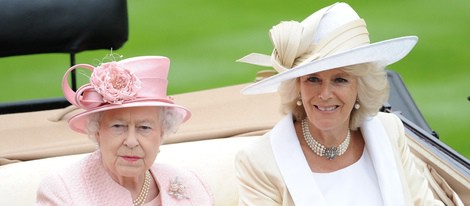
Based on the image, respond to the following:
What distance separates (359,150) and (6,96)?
11.3 feet

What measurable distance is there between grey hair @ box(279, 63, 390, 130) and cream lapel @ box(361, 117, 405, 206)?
0.17 feet

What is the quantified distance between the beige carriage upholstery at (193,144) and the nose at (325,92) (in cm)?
82

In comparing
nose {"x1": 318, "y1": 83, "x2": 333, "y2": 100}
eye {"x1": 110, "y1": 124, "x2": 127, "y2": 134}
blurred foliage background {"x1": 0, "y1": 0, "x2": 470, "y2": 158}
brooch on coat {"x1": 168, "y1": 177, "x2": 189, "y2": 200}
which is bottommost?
brooch on coat {"x1": 168, "y1": 177, "x2": 189, "y2": 200}

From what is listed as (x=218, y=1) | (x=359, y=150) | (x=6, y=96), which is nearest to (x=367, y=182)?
(x=359, y=150)

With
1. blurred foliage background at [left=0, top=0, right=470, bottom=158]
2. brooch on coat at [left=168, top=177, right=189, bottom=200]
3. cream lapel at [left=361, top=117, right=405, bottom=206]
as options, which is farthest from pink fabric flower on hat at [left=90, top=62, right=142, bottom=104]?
blurred foliage background at [left=0, top=0, right=470, bottom=158]

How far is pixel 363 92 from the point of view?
396 centimetres

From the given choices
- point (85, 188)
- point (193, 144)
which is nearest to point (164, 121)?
point (85, 188)

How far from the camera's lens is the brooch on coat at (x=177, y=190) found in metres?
3.82

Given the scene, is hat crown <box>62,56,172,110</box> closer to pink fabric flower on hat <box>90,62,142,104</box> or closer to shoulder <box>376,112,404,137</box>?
pink fabric flower on hat <box>90,62,142,104</box>

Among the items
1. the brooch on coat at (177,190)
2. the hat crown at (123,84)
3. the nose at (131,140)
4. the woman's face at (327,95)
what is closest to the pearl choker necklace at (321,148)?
the woman's face at (327,95)

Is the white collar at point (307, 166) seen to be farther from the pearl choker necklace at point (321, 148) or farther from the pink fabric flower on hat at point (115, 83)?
the pink fabric flower on hat at point (115, 83)

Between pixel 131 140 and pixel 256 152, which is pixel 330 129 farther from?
pixel 131 140

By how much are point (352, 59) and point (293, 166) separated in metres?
0.40

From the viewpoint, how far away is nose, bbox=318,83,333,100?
12.6 feet
